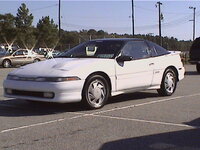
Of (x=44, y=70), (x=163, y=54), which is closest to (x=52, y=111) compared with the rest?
(x=44, y=70)

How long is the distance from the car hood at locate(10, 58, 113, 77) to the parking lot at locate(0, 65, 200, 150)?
0.74 metres

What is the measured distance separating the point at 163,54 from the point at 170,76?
59 cm

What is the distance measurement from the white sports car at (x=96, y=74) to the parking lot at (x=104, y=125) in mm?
330

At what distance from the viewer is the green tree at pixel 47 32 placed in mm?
63031

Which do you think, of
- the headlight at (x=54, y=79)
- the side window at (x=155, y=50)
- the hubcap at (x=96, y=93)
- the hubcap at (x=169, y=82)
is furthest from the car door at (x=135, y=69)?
the headlight at (x=54, y=79)

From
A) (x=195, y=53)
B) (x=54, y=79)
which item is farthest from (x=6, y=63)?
(x=54, y=79)

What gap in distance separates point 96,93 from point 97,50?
125 cm

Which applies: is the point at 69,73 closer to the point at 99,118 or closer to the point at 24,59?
the point at 99,118

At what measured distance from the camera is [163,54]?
10.5 meters

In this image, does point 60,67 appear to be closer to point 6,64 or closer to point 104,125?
point 104,125

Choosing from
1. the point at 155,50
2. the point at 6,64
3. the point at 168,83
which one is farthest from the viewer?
the point at 6,64

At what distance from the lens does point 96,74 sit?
854cm

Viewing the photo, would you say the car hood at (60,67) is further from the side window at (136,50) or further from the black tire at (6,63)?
the black tire at (6,63)

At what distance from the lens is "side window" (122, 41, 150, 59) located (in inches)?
372
